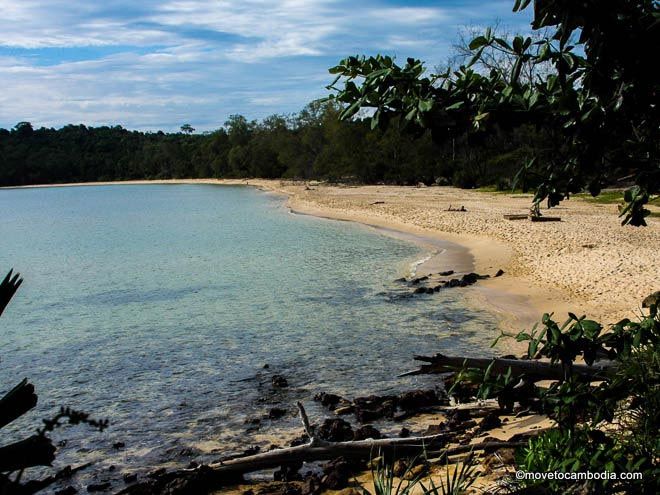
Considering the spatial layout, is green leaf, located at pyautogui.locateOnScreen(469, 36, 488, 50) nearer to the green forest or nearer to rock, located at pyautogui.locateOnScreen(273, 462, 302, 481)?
the green forest

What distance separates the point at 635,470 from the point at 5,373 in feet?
35.5

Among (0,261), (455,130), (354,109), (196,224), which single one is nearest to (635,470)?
(455,130)

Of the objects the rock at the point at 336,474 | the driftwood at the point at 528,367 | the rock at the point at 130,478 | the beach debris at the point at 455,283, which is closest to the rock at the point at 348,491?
the rock at the point at 336,474

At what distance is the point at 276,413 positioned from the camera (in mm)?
8367

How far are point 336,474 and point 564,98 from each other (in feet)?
12.7

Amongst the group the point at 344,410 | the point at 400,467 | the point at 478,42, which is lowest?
the point at 344,410

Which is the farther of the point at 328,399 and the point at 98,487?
the point at 328,399

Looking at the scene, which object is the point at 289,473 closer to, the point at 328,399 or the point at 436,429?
the point at 436,429

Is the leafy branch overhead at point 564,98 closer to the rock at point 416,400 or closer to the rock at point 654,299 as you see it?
the rock at point 654,299

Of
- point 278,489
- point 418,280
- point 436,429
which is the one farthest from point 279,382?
point 418,280

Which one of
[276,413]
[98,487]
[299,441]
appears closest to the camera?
[98,487]

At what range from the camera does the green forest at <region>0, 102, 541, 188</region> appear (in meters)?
46.9

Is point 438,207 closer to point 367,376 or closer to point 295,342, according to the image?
point 295,342

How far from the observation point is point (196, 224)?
40.4 metres
